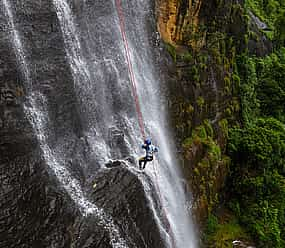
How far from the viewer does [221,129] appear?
16.5 m

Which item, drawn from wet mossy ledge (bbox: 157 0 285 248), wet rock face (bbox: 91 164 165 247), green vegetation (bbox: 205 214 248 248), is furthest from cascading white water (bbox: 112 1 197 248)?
wet rock face (bbox: 91 164 165 247)

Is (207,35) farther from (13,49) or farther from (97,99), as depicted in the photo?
(13,49)

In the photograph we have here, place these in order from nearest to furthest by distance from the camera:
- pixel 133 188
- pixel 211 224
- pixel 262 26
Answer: pixel 133 188, pixel 211 224, pixel 262 26

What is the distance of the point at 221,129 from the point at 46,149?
938 centimetres

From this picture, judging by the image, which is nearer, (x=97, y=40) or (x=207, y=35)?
(x=97, y=40)

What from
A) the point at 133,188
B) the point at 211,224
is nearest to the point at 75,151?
the point at 133,188

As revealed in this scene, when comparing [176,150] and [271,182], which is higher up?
[176,150]

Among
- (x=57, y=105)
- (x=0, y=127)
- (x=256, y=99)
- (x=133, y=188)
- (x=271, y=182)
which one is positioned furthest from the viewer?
(x=256, y=99)

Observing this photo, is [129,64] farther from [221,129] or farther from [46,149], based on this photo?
[221,129]

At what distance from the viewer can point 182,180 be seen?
43.6 feet

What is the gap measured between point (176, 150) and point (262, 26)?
17388 mm

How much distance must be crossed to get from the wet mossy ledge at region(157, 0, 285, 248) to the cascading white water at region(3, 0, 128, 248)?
4915 millimetres

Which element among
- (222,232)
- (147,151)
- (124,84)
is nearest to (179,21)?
(124,84)

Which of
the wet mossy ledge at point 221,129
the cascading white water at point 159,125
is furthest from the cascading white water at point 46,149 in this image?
the wet mossy ledge at point 221,129
